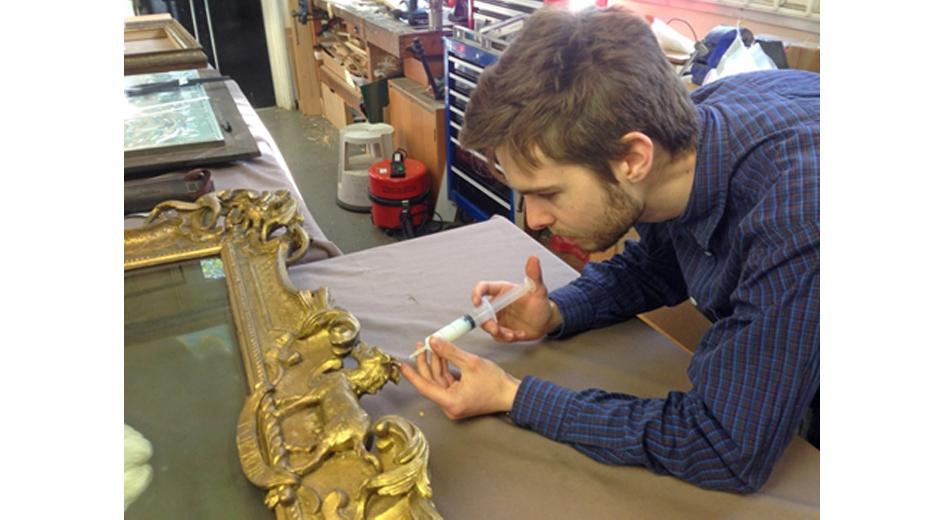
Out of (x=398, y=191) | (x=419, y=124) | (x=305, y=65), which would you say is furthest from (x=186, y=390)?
(x=305, y=65)

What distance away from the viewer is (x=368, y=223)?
11.4ft

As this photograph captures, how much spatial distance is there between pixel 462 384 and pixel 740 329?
0.36 meters

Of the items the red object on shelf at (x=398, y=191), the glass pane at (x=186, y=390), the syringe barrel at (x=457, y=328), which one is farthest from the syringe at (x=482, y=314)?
the red object on shelf at (x=398, y=191)

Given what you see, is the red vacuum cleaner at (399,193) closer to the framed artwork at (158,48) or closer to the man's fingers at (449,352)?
the framed artwork at (158,48)

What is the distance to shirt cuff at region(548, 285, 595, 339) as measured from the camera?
3.34ft

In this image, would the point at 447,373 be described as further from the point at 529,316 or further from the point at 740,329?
the point at 740,329

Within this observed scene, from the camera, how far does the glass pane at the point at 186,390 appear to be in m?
0.69

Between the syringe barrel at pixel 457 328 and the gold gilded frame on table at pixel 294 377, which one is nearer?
the gold gilded frame on table at pixel 294 377

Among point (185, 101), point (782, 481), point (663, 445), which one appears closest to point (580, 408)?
point (663, 445)

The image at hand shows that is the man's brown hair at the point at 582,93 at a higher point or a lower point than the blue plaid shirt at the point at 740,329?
higher

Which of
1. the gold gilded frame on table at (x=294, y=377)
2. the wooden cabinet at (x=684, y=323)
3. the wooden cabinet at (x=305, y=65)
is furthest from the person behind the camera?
the wooden cabinet at (x=305, y=65)

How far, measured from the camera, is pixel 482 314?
101 cm

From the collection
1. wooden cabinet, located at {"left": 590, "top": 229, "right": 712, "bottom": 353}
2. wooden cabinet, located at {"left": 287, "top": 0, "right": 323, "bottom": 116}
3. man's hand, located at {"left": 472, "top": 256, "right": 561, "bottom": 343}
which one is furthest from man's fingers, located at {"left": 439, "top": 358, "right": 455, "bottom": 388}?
wooden cabinet, located at {"left": 287, "top": 0, "right": 323, "bottom": 116}
